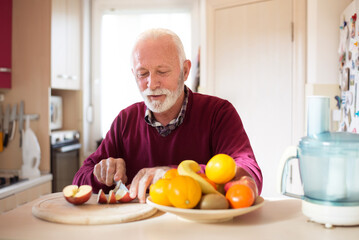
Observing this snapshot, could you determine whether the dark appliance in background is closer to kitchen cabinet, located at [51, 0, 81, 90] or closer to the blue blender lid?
kitchen cabinet, located at [51, 0, 81, 90]

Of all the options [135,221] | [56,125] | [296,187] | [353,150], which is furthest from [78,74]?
[353,150]

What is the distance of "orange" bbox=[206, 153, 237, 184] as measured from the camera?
987 mm

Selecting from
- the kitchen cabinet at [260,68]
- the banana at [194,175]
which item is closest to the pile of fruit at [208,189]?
the banana at [194,175]

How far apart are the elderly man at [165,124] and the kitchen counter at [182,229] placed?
1.27ft

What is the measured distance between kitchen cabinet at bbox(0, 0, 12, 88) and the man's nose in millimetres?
1935

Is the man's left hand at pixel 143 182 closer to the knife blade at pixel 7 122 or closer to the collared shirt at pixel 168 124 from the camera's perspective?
the collared shirt at pixel 168 124

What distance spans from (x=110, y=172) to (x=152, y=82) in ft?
1.29

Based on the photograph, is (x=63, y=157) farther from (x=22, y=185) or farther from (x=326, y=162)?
(x=326, y=162)

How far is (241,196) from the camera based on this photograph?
0.94 m

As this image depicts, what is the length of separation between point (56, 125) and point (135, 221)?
265cm

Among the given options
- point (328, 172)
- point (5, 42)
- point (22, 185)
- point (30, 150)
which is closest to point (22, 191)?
point (22, 185)

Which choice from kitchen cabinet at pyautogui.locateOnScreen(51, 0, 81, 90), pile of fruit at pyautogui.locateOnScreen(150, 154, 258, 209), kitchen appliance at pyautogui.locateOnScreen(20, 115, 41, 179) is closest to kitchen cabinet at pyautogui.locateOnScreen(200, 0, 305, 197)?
kitchen cabinet at pyautogui.locateOnScreen(51, 0, 81, 90)

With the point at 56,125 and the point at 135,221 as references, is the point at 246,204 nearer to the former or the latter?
the point at 135,221

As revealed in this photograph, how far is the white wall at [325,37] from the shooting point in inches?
99.0
